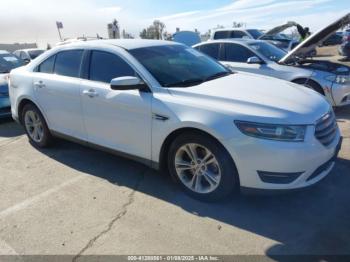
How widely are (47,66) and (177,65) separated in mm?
2116

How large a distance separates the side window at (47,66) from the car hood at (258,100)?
2.25 meters

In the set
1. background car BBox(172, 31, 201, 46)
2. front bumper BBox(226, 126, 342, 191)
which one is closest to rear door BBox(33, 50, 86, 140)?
front bumper BBox(226, 126, 342, 191)

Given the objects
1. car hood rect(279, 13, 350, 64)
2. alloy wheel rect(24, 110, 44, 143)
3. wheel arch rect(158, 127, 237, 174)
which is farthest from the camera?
car hood rect(279, 13, 350, 64)

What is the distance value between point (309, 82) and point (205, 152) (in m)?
4.20

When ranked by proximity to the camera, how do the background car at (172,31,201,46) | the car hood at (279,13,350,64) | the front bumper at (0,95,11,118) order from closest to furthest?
the car hood at (279,13,350,64), the front bumper at (0,95,11,118), the background car at (172,31,201,46)

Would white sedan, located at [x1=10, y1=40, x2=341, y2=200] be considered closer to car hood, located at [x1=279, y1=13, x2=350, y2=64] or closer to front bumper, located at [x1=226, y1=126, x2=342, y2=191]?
front bumper, located at [x1=226, y1=126, x2=342, y2=191]

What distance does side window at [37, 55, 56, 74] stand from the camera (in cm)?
496

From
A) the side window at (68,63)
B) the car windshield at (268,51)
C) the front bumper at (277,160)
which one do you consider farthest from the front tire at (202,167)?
the car windshield at (268,51)

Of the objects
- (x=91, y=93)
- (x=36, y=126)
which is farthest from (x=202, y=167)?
(x=36, y=126)

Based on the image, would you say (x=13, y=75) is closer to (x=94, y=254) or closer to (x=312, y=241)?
(x=94, y=254)

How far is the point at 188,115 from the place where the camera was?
3.38m

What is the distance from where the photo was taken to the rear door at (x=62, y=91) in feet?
14.7

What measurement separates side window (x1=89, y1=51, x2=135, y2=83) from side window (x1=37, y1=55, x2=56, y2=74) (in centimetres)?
92

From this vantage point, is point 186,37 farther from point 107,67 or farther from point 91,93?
point 91,93
